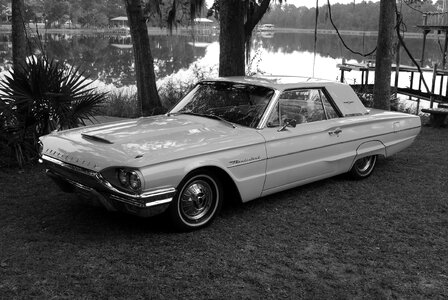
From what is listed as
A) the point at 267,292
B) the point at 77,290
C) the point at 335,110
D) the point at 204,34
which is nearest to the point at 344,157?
the point at 335,110

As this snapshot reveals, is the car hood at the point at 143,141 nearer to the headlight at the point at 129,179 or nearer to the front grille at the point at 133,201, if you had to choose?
the headlight at the point at 129,179

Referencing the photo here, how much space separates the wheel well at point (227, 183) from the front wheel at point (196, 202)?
5 cm

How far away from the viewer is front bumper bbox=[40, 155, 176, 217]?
3996mm

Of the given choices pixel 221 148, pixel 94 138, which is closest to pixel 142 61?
pixel 94 138

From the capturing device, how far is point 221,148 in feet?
14.9

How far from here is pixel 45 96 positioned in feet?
21.9

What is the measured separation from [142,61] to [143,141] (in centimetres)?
793

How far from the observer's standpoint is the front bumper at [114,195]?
13.1ft

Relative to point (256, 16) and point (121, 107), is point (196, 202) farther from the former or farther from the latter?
point (121, 107)

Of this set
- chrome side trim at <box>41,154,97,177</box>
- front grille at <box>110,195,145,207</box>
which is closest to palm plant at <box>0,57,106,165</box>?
chrome side trim at <box>41,154,97,177</box>

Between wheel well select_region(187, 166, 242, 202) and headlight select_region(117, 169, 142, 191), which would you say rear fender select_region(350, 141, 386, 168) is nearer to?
wheel well select_region(187, 166, 242, 202)

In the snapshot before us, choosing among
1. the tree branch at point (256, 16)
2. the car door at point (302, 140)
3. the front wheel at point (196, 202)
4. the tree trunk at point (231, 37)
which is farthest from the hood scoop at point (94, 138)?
the tree branch at point (256, 16)

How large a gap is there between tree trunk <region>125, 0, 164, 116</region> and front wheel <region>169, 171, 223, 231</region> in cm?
721

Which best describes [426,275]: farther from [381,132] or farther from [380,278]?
[381,132]
